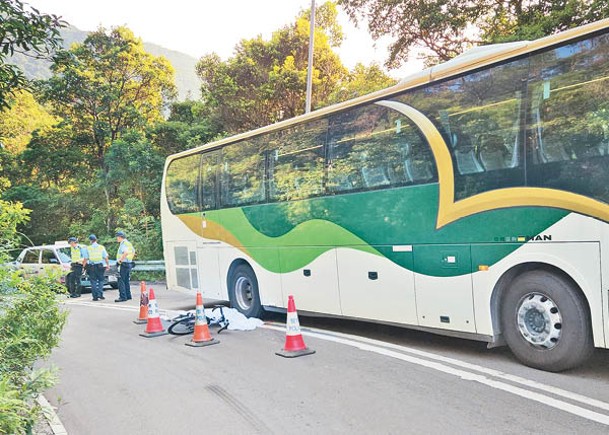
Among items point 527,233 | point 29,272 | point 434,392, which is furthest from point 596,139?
point 29,272

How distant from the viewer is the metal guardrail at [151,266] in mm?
20234

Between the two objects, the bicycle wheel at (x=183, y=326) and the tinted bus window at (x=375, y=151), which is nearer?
the tinted bus window at (x=375, y=151)

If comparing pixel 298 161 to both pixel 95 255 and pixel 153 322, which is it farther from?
pixel 95 255

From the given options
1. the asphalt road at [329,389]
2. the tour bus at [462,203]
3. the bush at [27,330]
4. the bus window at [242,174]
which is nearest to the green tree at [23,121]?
the bus window at [242,174]

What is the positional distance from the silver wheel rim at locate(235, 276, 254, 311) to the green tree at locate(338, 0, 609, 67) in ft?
33.4

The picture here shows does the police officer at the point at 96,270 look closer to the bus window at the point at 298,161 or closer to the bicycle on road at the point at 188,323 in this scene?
the bicycle on road at the point at 188,323

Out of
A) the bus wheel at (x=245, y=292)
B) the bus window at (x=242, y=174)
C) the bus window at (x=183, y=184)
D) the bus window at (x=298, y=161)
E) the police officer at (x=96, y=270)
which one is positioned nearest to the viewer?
the bus window at (x=298, y=161)

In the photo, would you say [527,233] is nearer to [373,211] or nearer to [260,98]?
[373,211]

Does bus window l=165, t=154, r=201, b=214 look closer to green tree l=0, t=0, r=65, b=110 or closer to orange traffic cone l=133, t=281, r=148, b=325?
orange traffic cone l=133, t=281, r=148, b=325

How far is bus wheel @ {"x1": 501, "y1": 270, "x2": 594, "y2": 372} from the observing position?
5457 millimetres

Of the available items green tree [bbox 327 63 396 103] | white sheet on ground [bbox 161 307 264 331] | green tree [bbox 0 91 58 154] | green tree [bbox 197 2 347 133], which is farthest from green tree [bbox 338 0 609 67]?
green tree [bbox 0 91 58 154]

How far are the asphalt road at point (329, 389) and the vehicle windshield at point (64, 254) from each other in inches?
414

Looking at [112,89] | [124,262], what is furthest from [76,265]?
[112,89]

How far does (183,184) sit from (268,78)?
46.0 ft
